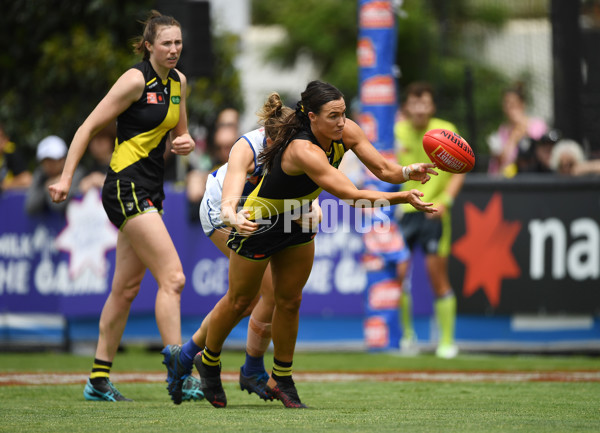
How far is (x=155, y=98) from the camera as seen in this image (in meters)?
7.26

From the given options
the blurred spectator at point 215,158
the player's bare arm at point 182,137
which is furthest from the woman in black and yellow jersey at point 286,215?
the blurred spectator at point 215,158

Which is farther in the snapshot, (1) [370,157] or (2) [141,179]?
(2) [141,179]

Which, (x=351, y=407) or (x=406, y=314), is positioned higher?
(x=351, y=407)

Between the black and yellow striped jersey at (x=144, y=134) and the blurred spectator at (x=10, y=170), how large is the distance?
583 cm

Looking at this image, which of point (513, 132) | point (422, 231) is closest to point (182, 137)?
point (422, 231)

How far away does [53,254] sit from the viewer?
479 inches

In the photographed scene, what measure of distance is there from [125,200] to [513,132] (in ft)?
24.9

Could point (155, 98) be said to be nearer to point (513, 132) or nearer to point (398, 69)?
point (398, 69)

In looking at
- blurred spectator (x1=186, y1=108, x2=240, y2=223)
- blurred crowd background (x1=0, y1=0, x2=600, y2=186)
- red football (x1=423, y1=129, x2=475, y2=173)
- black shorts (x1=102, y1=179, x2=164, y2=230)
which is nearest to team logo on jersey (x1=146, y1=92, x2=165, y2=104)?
black shorts (x1=102, y1=179, x2=164, y2=230)

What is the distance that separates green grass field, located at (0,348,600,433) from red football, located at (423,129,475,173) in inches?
57.7

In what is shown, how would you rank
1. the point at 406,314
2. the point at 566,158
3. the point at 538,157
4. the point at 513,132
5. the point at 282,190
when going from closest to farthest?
the point at 282,190 < the point at 406,314 < the point at 566,158 < the point at 538,157 < the point at 513,132

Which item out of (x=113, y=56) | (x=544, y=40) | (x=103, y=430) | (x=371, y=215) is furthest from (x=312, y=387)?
(x=113, y=56)

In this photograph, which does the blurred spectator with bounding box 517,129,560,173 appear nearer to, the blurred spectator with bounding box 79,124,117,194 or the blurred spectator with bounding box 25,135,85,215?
the blurred spectator with bounding box 79,124,117,194

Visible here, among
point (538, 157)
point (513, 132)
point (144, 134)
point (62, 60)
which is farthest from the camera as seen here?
point (62, 60)
